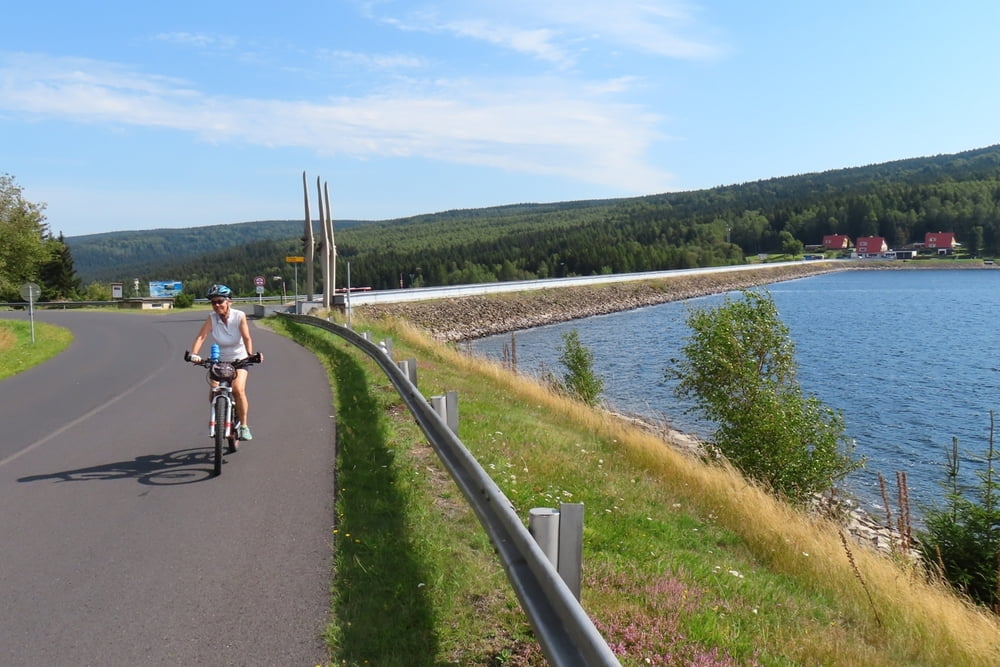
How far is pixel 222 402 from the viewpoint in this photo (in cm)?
820

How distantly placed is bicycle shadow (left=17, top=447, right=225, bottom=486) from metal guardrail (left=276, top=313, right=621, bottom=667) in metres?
3.14

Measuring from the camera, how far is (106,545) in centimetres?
584

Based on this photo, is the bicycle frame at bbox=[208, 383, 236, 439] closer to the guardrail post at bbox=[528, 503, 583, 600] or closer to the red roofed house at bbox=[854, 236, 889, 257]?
the guardrail post at bbox=[528, 503, 583, 600]

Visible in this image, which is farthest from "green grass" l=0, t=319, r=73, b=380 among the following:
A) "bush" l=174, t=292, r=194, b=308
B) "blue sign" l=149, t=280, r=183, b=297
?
"blue sign" l=149, t=280, r=183, b=297

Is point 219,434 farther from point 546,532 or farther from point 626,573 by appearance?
point 546,532

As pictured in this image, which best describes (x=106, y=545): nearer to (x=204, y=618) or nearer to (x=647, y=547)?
(x=204, y=618)

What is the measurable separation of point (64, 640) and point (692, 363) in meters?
14.5

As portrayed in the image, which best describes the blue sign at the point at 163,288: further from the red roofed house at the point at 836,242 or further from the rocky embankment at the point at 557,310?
the red roofed house at the point at 836,242

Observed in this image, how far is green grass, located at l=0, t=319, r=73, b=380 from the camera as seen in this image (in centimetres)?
1947

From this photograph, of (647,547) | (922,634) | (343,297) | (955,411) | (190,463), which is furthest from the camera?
(343,297)

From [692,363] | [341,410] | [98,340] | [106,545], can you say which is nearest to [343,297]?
[98,340]

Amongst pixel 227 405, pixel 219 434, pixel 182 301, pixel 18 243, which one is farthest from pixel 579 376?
pixel 18 243

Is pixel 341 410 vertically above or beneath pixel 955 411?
above

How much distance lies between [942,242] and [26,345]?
18050cm
